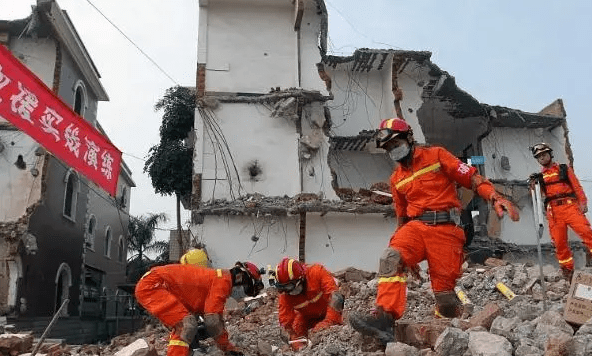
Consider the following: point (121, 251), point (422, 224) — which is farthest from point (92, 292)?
point (422, 224)

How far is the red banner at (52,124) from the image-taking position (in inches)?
278

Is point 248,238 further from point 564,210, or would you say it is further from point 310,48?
point 564,210

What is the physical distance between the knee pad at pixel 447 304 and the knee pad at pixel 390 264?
0.69 meters

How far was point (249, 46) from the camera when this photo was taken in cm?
1548

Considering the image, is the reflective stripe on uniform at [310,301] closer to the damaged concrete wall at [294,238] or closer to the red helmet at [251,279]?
the red helmet at [251,279]

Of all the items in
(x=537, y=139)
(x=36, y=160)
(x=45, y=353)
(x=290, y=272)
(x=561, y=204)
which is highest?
(x=537, y=139)

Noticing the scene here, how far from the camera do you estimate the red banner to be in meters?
7.05

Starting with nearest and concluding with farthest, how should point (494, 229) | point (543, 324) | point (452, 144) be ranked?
point (543, 324) < point (494, 229) < point (452, 144)

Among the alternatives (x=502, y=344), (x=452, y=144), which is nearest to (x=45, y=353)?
(x=502, y=344)

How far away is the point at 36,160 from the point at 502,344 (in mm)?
14662

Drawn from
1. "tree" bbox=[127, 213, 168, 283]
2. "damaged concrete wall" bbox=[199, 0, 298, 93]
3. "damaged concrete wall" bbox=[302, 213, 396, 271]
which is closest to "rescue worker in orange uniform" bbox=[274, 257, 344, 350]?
"damaged concrete wall" bbox=[302, 213, 396, 271]

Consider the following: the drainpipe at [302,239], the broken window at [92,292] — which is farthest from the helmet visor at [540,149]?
the broken window at [92,292]

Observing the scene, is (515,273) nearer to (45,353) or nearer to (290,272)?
(290,272)

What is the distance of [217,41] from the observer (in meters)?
15.4
